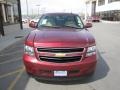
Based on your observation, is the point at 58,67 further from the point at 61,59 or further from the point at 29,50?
the point at 29,50

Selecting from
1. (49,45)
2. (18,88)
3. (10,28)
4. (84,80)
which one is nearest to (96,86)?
(84,80)

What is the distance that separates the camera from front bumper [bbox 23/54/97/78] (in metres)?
4.71

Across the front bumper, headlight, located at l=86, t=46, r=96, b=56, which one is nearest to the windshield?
headlight, located at l=86, t=46, r=96, b=56

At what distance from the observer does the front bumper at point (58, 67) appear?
4707mm

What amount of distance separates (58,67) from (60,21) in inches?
95.3

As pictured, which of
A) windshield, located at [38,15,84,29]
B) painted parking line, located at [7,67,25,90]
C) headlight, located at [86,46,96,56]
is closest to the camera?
headlight, located at [86,46,96,56]

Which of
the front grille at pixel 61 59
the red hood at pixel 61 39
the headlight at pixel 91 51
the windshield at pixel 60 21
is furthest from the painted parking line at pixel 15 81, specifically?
the headlight at pixel 91 51

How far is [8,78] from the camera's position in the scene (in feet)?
18.9

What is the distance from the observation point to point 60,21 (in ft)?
22.2

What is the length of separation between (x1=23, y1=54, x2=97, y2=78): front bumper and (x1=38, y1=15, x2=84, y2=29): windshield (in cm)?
189

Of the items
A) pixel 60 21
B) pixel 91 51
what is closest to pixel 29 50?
pixel 91 51

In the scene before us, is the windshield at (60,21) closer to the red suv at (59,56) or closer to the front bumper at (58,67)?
the red suv at (59,56)

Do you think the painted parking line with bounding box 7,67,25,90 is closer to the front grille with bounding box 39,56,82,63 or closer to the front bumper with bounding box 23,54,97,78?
the front bumper with bounding box 23,54,97,78

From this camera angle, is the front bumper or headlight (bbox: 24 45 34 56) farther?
headlight (bbox: 24 45 34 56)
